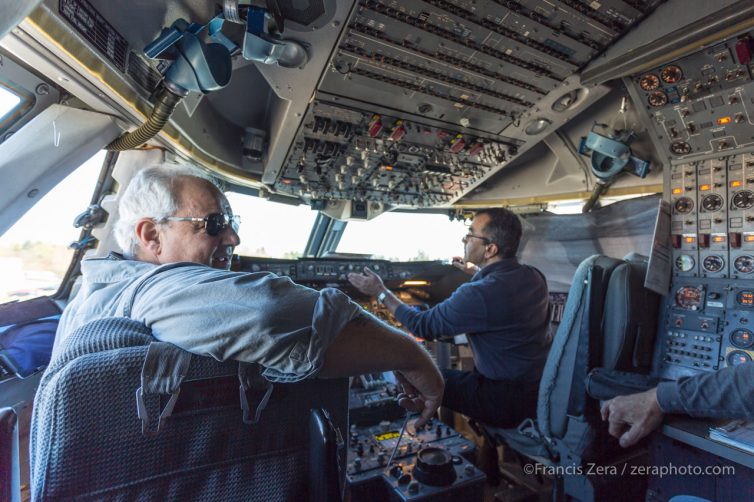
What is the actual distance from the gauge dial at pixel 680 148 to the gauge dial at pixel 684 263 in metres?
0.60

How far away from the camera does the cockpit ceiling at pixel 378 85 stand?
144cm

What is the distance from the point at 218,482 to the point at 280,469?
0.11m

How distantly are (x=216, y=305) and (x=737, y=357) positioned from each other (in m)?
2.36

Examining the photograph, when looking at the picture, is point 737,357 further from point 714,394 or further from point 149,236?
point 149,236

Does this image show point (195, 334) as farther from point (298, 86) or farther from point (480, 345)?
point (480, 345)

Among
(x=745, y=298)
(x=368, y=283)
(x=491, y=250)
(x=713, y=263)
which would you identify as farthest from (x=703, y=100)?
(x=368, y=283)

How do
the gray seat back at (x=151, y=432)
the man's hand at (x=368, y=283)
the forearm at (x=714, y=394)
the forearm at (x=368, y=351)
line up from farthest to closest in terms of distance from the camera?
1. the man's hand at (x=368, y=283)
2. the forearm at (x=714, y=394)
3. the forearm at (x=368, y=351)
4. the gray seat back at (x=151, y=432)

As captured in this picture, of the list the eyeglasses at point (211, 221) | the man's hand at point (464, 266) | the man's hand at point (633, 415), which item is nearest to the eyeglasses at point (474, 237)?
the man's hand at point (464, 266)

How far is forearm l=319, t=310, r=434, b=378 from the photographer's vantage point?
74 centimetres

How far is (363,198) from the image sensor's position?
314 cm

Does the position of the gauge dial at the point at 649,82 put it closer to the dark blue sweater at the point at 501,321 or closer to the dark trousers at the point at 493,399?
the dark blue sweater at the point at 501,321

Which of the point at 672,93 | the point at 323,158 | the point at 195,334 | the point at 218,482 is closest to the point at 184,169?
the point at 195,334

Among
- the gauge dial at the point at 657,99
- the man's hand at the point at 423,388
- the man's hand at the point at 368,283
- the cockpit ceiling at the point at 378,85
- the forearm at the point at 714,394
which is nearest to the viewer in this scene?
the man's hand at the point at 423,388

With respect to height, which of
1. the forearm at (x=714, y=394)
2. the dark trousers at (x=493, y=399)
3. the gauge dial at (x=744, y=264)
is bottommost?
the dark trousers at (x=493, y=399)
